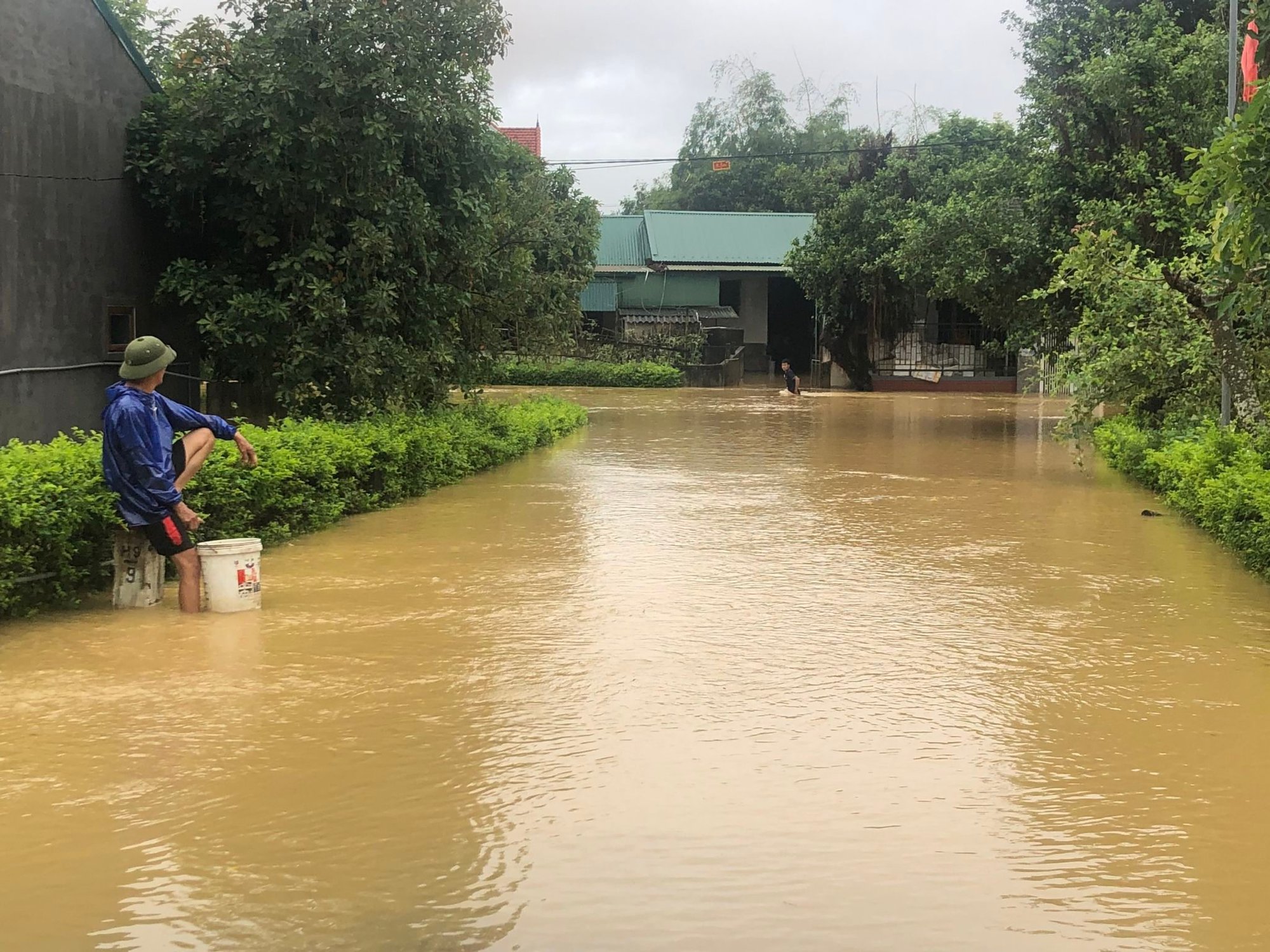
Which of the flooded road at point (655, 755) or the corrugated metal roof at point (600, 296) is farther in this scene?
the corrugated metal roof at point (600, 296)

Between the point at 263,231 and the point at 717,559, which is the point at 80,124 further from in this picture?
the point at 717,559

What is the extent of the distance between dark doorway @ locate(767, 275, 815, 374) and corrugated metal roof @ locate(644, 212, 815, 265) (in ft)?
9.96

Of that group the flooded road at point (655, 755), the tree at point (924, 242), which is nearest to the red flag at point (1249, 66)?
the flooded road at point (655, 755)

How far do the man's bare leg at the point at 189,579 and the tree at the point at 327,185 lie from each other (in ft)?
20.0

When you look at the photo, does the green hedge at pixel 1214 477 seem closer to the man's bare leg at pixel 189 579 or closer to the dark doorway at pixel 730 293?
the man's bare leg at pixel 189 579

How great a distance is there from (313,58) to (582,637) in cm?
850

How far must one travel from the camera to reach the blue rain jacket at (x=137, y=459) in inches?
302

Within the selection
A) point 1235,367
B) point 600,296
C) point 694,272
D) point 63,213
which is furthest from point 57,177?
point 694,272

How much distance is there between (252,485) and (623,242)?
35197 millimetres

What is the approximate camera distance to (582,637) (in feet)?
25.0

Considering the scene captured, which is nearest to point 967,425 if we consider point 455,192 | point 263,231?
point 455,192

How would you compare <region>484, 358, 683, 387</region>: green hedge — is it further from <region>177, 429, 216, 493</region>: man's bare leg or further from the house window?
<region>177, 429, 216, 493</region>: man's bare leg

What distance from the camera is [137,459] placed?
7637 millimetres

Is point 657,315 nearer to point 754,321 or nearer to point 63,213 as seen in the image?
point 754,321
